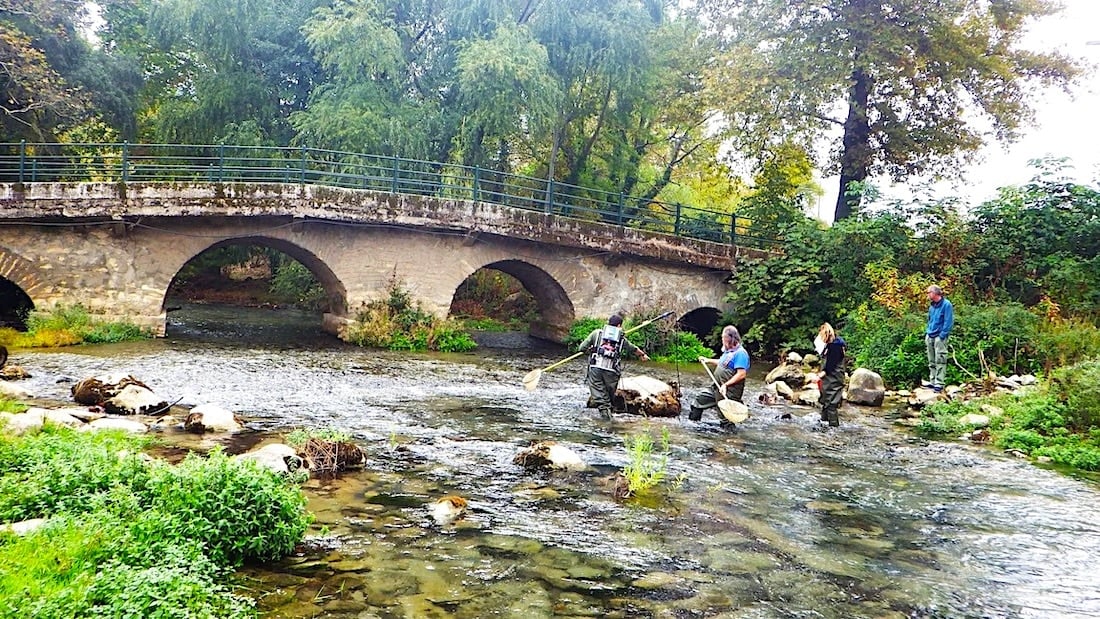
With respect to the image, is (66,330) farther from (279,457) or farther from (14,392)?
(279,457)

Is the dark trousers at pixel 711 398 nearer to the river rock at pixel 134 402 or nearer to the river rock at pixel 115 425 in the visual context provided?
the river rock at pixel 134 402

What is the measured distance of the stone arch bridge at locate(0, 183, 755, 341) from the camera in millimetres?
18531

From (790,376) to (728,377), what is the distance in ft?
17.3

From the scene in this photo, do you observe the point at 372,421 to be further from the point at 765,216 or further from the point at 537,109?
the point at 765,216

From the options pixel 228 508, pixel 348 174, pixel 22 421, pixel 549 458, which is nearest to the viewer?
pixel 228 508

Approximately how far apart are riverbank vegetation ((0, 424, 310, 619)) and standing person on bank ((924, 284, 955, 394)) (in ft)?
41.4

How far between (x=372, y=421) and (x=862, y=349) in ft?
39.4

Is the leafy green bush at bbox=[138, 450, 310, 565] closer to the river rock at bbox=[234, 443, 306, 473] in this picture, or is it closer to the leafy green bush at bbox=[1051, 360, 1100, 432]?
the river rock at bbox=[234, 443, 306, 473]

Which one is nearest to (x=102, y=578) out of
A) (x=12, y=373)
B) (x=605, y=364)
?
(x=605, y=364)

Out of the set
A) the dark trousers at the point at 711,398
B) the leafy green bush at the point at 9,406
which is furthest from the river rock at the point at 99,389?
the dark trousers at the point at 711,398

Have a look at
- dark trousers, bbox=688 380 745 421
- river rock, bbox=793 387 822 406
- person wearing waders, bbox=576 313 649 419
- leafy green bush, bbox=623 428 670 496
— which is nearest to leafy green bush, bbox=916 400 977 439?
river rock, bbox=793 387 822 406

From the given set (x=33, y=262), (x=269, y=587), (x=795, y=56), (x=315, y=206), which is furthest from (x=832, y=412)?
(x=33, y=262)

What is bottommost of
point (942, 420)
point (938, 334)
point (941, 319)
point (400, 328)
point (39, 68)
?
point (400, 328)

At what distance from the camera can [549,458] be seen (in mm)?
9500
